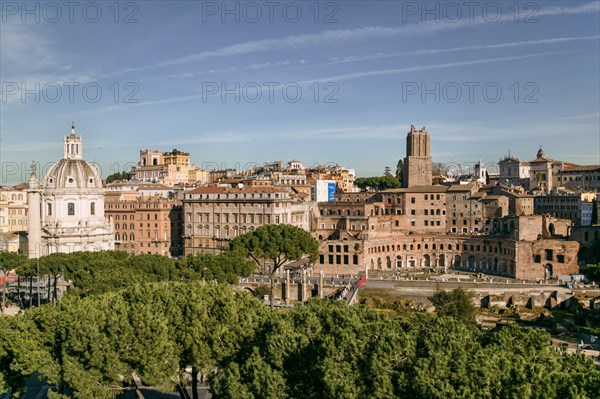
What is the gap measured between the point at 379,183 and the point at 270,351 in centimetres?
10973

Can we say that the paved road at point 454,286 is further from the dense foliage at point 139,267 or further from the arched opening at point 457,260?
the arched opening at point 457,260

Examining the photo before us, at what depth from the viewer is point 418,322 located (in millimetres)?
27125

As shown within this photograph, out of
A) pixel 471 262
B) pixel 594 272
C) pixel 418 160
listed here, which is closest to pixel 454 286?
pixel 594 272

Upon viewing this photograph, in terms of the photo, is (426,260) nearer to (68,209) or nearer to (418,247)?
(418,247)

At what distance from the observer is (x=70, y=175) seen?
7381 centimetres

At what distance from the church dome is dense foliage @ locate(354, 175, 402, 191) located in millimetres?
66280

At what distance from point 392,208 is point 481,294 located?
31.6 metres

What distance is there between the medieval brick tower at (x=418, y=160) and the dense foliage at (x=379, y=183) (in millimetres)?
22195

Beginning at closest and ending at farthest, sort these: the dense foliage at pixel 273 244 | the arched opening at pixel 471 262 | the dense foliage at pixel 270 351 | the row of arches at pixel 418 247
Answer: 1. the dense foliage at pixel 270 351
2. the dense foliage at pixel 273 244
3. the arched opening at pixel 471 262
4. the row of arches at pixel 418 247

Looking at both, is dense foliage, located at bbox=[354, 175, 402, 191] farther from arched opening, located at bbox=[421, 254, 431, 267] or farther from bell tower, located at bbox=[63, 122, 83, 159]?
bell tower, located at bbox=[63, 122, 83, 159]

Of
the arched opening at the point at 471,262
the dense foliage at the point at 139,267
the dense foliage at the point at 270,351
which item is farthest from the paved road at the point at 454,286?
the dense foliage at the point at 270,351

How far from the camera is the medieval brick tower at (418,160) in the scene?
10612 cm

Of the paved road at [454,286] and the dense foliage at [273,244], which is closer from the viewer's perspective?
the dense foliage at [273,244]

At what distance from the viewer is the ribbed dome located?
73.3m
